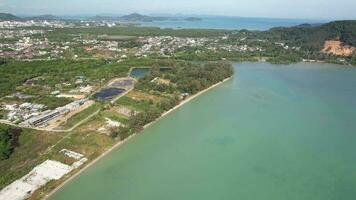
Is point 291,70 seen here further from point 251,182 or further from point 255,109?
point 251,182

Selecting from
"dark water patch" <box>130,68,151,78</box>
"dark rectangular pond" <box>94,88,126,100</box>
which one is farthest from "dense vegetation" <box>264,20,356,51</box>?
"dark rectangular pond" <box>94,88,126,100</box>

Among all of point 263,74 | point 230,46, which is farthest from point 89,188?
point 230,46

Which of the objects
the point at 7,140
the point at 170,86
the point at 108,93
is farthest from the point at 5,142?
the point at 170,86

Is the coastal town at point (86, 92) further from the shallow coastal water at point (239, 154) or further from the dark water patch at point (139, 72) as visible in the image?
the shallow coastal water at point (239, 154)

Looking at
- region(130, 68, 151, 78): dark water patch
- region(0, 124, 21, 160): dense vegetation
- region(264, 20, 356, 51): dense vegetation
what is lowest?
region(0, 124, 21, 160): dense vegetation

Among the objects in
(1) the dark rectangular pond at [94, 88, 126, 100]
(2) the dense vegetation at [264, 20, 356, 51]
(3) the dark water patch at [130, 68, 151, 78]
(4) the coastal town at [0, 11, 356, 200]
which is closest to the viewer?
(4) the coastal town at [0, 11, 356, 200]

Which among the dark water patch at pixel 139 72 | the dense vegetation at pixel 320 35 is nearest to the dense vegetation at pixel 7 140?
the dark water patch at pixel 139 72

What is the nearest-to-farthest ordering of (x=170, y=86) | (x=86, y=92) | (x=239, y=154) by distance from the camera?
(x=239, y=154), (x=86, y=92), (x=170, y=86)

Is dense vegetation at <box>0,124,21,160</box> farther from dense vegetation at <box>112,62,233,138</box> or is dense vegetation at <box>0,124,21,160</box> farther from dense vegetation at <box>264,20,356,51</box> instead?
dense vegetation at <box>264,20,356,51</box>

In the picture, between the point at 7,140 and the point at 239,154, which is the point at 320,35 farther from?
the point at 7,140
